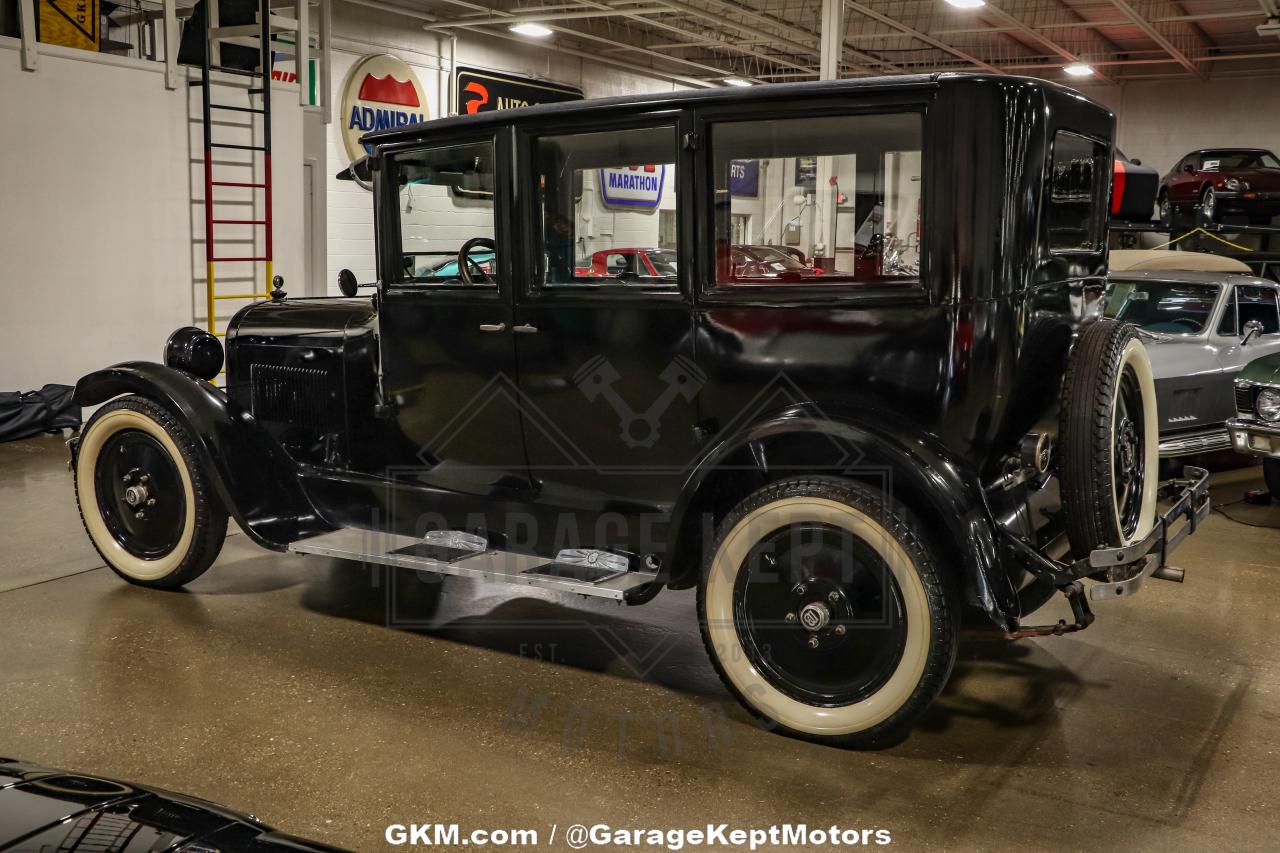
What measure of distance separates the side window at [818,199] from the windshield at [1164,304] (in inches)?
196

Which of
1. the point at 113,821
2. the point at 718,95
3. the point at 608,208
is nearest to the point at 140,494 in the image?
the point at 608,208

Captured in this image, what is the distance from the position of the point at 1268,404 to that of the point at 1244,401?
5.6 inches

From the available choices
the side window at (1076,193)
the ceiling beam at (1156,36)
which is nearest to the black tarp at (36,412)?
the side window at (1076,193)

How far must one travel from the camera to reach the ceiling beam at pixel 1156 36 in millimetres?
15581

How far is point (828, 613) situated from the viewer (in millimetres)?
3352

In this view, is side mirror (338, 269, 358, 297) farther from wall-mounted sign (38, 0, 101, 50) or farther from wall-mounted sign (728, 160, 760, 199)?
wall-mounted sign (38, 0, 101, 50)

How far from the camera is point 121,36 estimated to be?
11.3 m

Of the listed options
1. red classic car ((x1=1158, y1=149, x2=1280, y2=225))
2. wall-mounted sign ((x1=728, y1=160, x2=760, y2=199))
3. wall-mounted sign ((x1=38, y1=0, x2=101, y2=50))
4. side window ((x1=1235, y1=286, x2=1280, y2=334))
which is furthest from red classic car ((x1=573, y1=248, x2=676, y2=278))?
red classic car ((x1=1158, y1=149, x2=1280, y2=225))

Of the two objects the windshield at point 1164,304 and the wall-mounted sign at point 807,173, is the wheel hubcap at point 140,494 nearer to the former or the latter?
the wall-mounted sign at point 807,173

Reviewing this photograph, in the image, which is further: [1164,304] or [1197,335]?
[1164,304]

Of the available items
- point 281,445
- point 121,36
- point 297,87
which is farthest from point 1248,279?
point 121,36

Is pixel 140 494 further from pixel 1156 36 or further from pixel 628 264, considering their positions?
pixel 1156 36

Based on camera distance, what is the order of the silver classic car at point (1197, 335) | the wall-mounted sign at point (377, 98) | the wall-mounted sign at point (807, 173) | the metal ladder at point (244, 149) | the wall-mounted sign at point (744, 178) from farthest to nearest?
the wall-mounted sign at point (377, 98) → the metal ladder at point (244, 149) → the silver classic car at point (1197, 335) → the wall-mounted sign at point (744, 178) → the wall-mounted sign at point (807, 173)

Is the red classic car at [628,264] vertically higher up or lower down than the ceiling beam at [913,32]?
lower down
